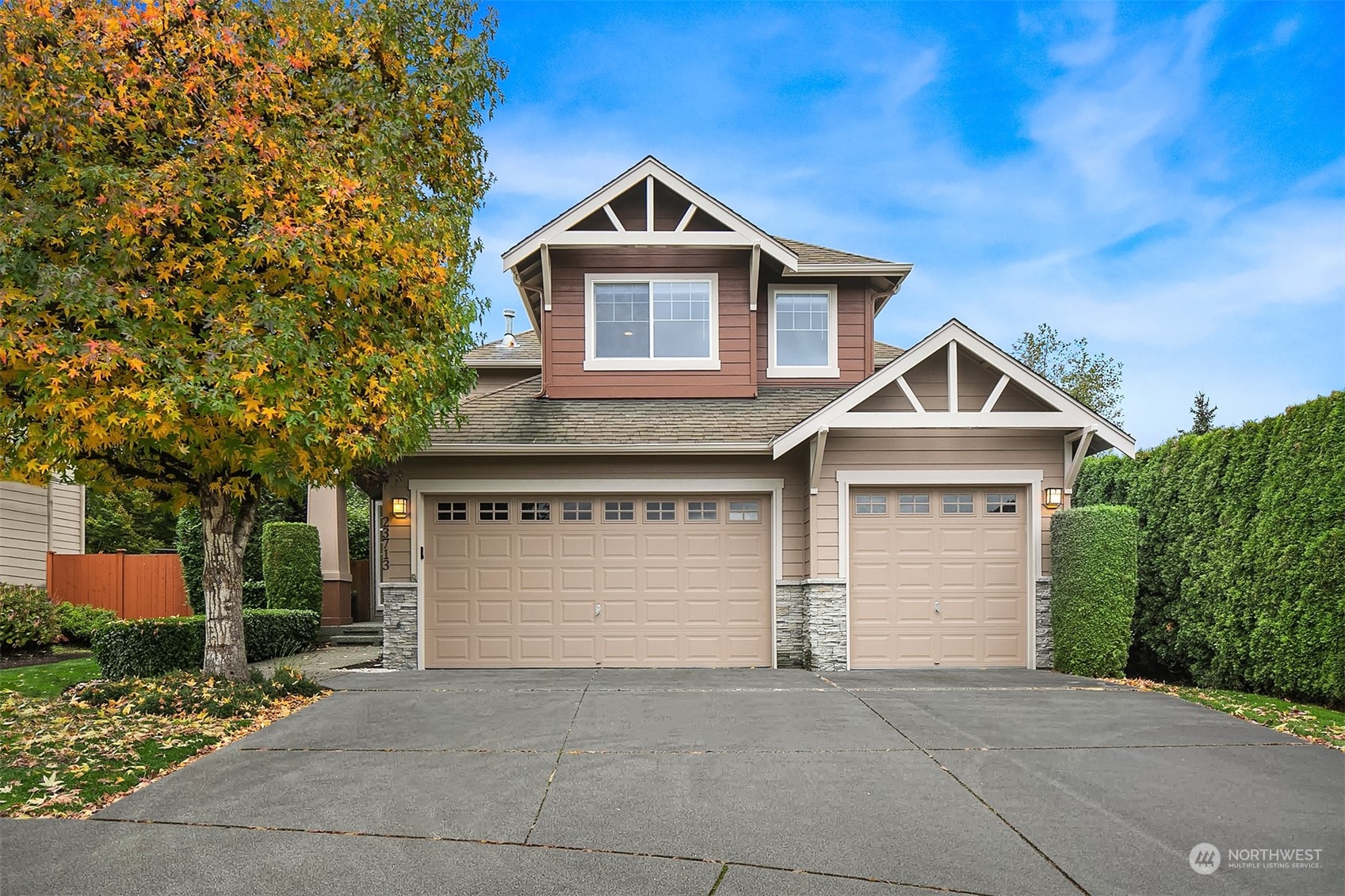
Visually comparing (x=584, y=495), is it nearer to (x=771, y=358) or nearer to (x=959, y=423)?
(x=771, y=358)

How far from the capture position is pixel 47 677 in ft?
30.9

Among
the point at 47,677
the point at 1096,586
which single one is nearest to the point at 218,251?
the point at 47,677

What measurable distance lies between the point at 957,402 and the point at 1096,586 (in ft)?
8.52

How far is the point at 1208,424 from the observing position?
114ft

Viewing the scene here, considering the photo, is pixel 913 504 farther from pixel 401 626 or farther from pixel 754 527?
pixel 401 626

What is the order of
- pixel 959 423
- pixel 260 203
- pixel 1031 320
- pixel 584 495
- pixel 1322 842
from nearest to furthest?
pixel 1322 842 < pixel 260 203 < pixel 959 423 < pixel 584 495 < pixel 1031 320

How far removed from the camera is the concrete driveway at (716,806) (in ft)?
12.2

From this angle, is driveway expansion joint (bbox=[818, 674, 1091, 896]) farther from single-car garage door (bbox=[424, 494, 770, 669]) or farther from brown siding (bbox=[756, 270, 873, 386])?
brown siding (bbox=[756, 270, 873, 386])

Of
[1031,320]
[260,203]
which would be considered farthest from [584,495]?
[1031,320]

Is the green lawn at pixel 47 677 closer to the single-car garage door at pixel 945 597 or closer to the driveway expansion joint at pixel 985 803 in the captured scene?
the driveway expansion joint at pixel 985 803

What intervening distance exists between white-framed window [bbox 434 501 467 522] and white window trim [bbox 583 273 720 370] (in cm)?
272

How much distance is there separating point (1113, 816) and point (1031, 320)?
26453mm
